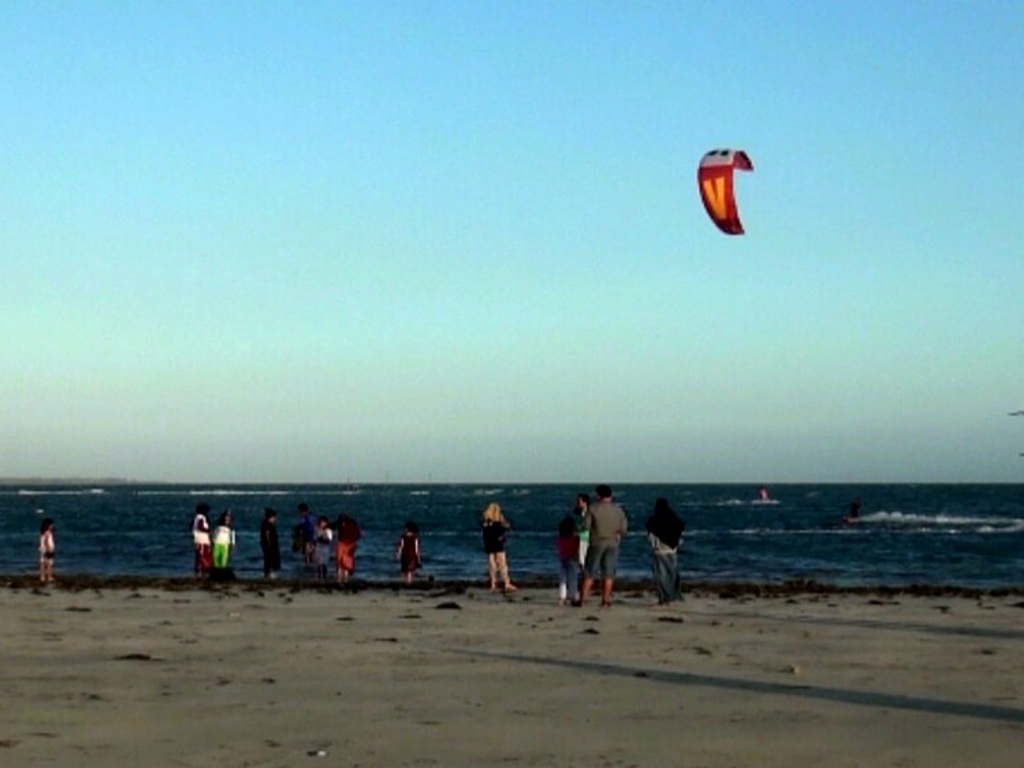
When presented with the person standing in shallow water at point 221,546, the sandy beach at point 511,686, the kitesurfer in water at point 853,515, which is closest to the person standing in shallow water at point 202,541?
the person standing in shallow water at point 221,546

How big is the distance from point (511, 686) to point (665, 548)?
Answer: 7670mm

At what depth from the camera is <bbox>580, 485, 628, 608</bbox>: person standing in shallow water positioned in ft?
61.5

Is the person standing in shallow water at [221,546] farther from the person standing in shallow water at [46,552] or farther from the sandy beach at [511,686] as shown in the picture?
the sandy beach at [511,686]

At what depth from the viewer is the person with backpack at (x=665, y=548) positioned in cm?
1875

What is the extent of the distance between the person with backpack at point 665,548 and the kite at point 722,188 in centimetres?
537

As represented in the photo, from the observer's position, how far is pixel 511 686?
1147 cm

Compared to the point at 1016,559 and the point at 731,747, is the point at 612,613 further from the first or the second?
the point at 1016,559

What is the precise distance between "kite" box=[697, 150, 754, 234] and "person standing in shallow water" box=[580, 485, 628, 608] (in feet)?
18.6

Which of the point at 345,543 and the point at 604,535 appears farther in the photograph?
the point at 345,543

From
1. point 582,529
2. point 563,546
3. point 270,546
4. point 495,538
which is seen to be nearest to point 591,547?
point 582,529

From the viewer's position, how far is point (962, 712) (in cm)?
1012

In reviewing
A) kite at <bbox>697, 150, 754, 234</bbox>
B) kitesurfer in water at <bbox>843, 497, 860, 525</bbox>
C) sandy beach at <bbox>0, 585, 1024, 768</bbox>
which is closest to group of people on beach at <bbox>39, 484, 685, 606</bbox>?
sandy beach at <bbox>0, 585, 1024, 768</bbox>

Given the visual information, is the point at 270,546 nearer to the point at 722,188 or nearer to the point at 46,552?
the point at 46,552

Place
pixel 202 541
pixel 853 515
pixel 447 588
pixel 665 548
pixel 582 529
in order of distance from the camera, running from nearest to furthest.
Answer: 1. pixel 665 548
2. pixel 582 529
3. pixel 447 588
4. pixel 202 541
5. pixel 853 515
